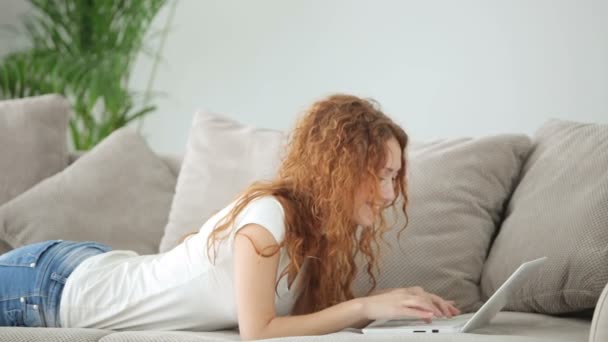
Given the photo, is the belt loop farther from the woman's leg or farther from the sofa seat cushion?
the sofa seat cushion

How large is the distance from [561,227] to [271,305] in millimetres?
717

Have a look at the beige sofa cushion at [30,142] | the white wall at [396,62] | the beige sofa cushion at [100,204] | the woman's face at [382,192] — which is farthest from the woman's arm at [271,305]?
the white wall at [396,62]

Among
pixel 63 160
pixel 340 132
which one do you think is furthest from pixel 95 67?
pixel 340 132

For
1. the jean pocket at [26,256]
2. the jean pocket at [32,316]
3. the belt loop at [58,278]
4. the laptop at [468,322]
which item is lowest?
the jean pocket at [32,316]

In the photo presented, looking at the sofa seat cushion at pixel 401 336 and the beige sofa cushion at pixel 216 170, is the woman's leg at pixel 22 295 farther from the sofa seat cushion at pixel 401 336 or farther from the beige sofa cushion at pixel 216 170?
→ the beige sofa cushion at pixel 216 170

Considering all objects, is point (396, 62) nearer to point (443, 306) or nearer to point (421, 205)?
point (421, 205)

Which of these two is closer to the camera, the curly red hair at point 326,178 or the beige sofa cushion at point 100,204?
the curly red hair at point 326,178

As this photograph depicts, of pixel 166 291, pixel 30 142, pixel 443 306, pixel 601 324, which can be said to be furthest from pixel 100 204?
pixel 601 324

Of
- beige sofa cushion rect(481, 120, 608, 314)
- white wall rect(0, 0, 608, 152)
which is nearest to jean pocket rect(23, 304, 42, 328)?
beige sofa cushion rect(481, 120, 608, 314)

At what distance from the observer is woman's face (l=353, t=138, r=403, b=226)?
1.87 meters

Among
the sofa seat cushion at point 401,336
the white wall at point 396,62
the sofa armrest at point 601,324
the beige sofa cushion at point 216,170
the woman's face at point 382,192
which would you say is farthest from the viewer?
the white wall at point 396,62

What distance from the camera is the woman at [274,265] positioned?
1800 millimetres

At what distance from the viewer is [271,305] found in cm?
180

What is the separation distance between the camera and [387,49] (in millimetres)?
A: 3695
